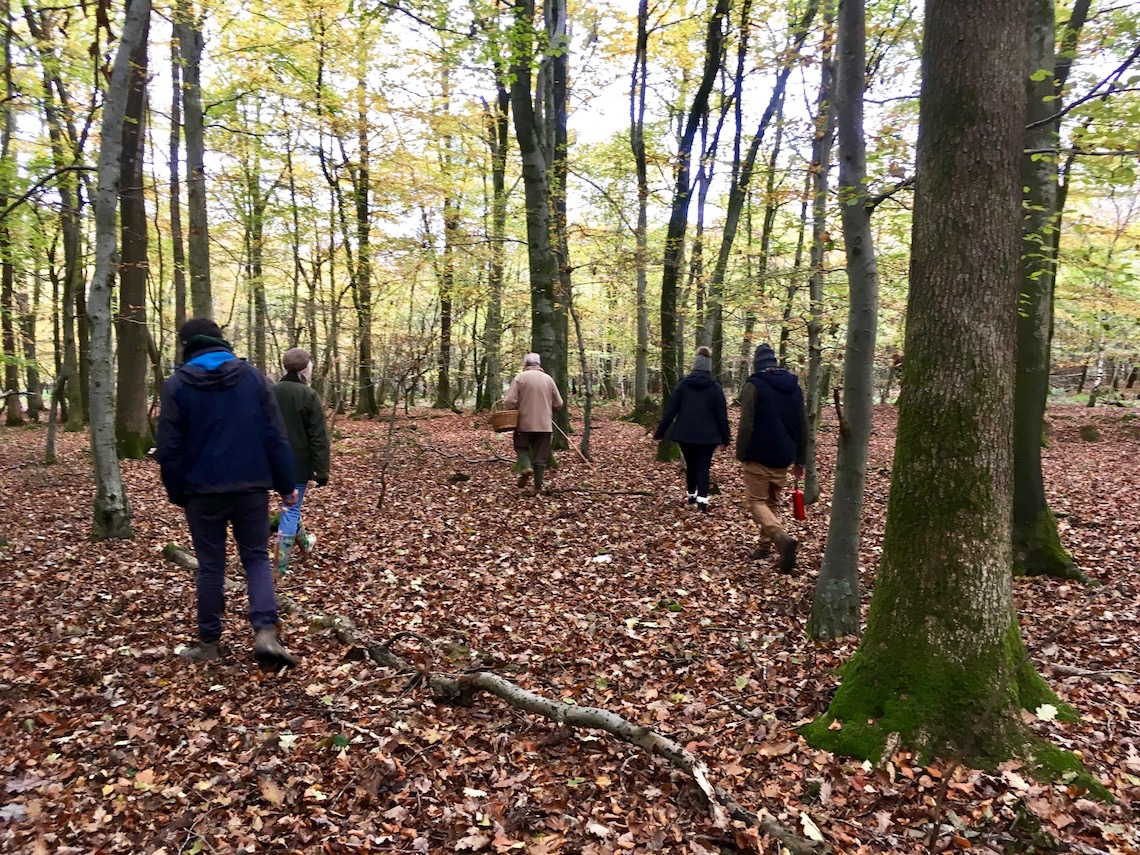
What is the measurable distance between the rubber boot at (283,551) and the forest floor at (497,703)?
19 cm

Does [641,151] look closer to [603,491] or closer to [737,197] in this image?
[737,197]

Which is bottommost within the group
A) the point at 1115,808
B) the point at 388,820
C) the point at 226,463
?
the point at 388,820

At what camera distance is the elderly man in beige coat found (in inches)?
381

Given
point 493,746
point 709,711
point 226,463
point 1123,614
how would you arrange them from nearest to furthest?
point 493,746 < point 709,711 < point 226,463 < point 1123,614

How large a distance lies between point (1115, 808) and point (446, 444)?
13.7 meters

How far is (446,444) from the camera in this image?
15398mm

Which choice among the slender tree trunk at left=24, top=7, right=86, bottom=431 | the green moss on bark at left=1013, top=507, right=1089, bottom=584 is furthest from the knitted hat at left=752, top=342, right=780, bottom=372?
the slender tree trunk at left=24, top=7, right=86, bottom=431

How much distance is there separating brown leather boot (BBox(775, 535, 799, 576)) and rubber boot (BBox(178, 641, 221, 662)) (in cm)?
513

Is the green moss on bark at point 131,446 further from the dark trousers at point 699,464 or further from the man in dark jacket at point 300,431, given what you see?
the dark trousers at point 699,464

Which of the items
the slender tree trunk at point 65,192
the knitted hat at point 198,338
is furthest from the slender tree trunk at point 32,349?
the knitted hat at point 198,338

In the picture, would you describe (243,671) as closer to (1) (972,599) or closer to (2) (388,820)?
(2) (388,820)

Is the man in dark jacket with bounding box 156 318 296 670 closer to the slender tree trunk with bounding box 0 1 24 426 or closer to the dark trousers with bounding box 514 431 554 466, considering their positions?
the dark trousers with bounding box 514 431 554 466

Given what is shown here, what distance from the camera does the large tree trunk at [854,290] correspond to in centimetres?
460

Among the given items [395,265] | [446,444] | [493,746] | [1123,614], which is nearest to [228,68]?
[395,265]
